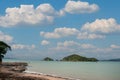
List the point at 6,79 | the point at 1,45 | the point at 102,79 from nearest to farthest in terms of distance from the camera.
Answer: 1. the point at 6,79
2. the point at 102,79
3. the point at 1,45

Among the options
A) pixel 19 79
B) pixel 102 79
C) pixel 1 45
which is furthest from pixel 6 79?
pixel 1 45

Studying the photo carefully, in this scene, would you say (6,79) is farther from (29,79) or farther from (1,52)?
(1,52)

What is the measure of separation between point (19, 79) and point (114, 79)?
3049 cm

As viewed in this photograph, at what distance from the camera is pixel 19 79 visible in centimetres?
4244

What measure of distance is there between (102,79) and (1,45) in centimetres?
4108

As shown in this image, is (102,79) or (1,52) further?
(1,52)

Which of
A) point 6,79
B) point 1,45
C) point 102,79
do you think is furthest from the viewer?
point 1,45

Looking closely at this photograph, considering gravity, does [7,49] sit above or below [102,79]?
above

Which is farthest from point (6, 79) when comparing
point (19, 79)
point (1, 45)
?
point (1, 45)

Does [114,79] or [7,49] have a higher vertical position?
[7,49]

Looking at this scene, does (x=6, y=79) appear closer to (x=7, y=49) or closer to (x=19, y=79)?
(x=19, y=79)

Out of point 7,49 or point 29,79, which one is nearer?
point 29,79

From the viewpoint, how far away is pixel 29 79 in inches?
1682

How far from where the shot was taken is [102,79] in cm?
6644
